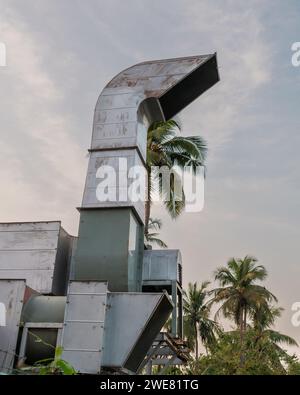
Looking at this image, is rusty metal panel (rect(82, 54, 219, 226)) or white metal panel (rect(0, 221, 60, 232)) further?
white metal panel (rect(0, 221, 60, 232))

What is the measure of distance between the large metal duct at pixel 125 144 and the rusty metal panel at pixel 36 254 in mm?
1397

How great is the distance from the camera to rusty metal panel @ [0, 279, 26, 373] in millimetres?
7902

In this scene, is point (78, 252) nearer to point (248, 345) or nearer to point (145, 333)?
point (145, 333)

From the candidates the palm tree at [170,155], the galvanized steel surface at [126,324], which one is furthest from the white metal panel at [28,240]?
the palm tree at [170,155]

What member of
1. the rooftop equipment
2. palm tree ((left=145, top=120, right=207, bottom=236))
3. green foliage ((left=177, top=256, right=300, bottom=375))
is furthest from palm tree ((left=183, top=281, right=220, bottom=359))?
the rooftop equipment

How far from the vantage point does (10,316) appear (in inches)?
317

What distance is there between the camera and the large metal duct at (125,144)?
30.0ft

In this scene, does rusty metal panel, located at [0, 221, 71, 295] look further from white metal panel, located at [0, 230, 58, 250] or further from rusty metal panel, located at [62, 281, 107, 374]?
rusty metal panel, located at [62, 281, 107, 374]

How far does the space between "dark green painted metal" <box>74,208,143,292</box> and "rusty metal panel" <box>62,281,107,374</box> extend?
88 cm

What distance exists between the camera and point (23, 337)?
8.03m

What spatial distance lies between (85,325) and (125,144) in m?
4.28

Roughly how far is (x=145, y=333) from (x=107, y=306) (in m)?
1.03

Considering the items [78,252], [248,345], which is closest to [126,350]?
[78,252]

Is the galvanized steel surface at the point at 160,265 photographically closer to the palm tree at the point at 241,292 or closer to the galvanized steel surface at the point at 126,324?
the galvanized steel surface at the point at 126,324
